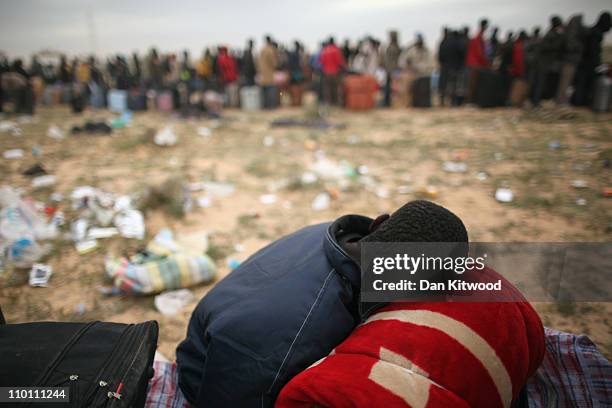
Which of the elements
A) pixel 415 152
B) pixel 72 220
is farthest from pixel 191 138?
pixel 415 152

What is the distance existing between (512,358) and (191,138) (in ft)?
23.3

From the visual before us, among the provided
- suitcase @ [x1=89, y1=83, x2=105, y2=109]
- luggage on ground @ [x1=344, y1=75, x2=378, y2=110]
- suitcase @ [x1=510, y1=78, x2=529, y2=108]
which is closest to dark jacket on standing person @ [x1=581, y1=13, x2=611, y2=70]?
suitcase @ [x1=510, y1=78, x2=529, y2=108]

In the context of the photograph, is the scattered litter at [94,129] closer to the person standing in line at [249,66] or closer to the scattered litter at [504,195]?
the person standing in line at [249,66]

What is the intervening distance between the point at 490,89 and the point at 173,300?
29.9 feet

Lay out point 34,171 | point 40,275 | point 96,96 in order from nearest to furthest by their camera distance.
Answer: point 40,275, point 34,171, point 96,96

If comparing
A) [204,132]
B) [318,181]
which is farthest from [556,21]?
[204,132]

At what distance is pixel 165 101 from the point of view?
10336mm

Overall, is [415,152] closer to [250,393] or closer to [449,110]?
[449,110]

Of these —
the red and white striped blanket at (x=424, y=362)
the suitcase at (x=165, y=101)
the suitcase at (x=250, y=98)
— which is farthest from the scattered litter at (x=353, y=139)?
the suitcase at (x=165, y=101)

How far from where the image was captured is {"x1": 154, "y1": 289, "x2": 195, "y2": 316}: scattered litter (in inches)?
102

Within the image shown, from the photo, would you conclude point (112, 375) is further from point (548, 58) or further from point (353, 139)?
point (548, 58)

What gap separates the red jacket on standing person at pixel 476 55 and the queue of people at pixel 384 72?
23mm

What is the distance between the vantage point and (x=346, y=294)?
1113 mm

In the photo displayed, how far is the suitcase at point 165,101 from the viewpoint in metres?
10.3
